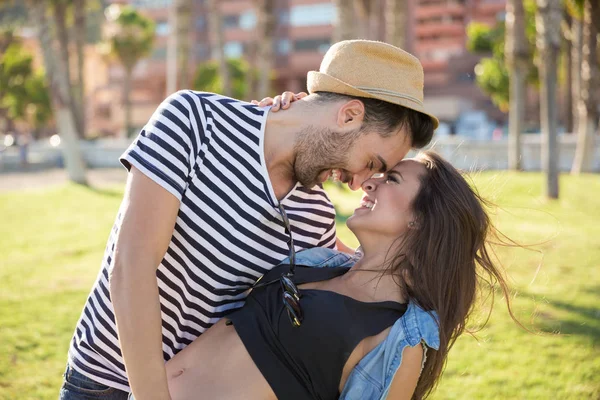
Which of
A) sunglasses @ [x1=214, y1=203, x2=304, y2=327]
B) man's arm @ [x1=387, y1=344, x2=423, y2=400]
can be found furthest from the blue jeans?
man's arm @ [x1=387, y1=344, x2=423, y2=400]

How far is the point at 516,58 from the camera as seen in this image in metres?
18.9

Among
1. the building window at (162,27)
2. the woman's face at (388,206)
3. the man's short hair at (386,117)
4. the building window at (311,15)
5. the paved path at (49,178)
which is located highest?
the man's short hair at (386,117)

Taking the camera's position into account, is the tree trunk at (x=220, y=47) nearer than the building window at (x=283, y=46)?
Yes

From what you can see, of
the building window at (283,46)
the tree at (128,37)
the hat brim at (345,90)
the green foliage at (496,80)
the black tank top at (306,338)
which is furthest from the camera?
the building window at (283,46)

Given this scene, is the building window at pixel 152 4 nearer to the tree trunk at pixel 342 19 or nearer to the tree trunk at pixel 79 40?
the tree trunk at pixel 79 40

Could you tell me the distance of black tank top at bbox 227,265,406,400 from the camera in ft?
7.94

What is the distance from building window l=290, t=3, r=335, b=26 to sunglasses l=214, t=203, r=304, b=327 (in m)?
63.3

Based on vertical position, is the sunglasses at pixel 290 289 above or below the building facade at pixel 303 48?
above

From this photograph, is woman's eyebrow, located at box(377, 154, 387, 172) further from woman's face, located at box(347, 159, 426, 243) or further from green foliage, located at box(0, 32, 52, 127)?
green foliage, located at box(0, 32, 52, 127)

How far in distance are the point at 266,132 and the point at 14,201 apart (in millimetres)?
18736

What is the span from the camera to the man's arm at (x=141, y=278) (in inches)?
85.9

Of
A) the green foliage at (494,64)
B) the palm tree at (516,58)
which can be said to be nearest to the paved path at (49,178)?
the palm tree at (516,58)

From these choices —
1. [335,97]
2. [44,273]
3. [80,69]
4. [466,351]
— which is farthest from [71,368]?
[80,69]

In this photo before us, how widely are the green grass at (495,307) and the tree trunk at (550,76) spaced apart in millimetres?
683
